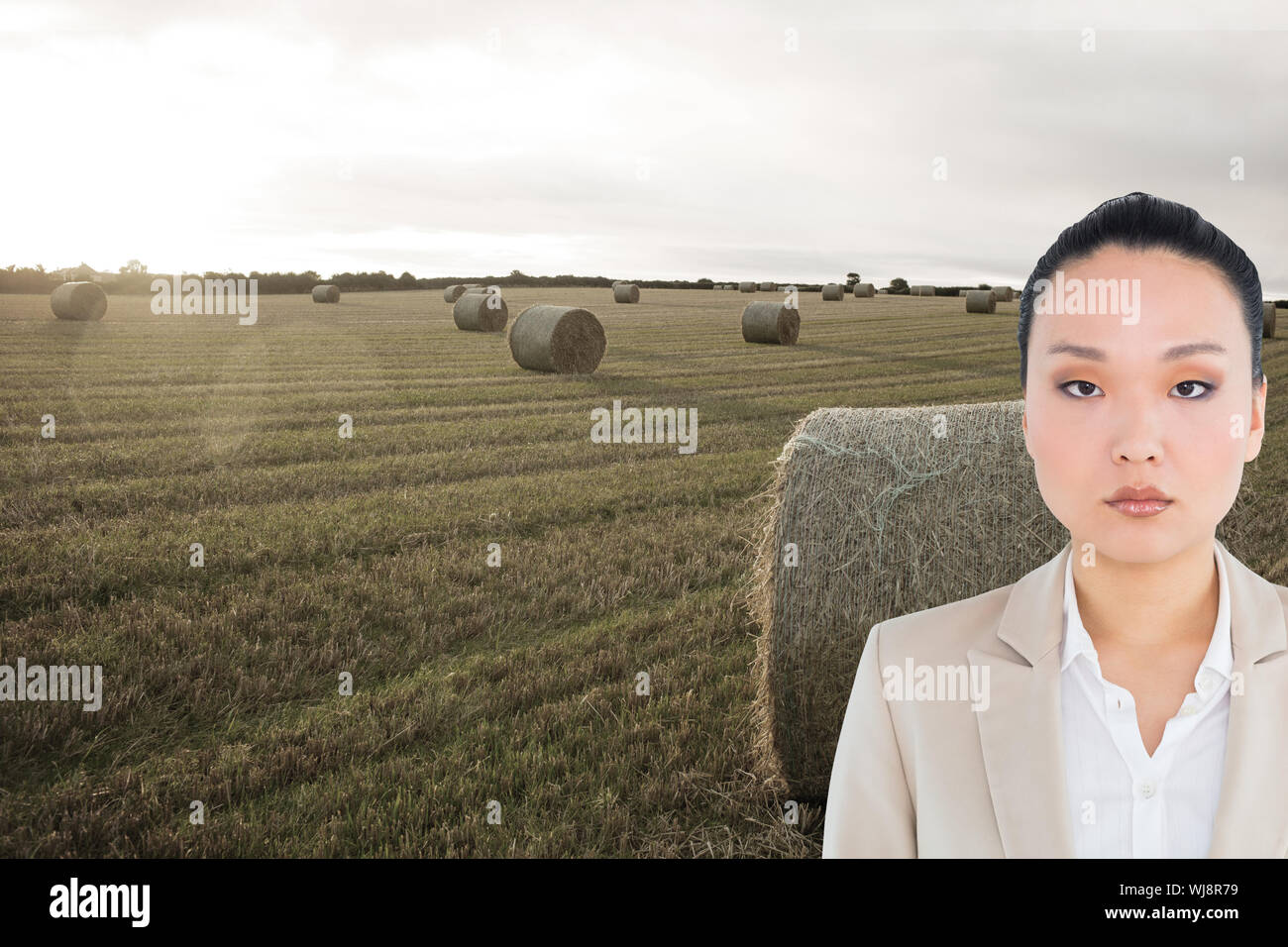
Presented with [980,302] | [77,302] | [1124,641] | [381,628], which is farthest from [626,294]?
[1124,641]

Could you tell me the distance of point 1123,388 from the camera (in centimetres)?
160

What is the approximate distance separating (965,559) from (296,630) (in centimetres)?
393

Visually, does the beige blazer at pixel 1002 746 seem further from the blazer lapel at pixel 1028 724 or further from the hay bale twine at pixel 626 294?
the hay bale twine at pixel 626 294

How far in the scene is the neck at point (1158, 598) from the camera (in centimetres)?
167

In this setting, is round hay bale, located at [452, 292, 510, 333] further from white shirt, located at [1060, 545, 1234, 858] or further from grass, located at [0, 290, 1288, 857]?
white shirt, located at [1060, 545, 1234, 858]

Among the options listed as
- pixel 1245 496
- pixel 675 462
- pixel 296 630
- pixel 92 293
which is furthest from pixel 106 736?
pixel 92 293

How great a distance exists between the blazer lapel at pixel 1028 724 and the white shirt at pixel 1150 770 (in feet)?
0.14

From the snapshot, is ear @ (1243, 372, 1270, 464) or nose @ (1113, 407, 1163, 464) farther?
ear @ (1243, 372, 1270, 464)

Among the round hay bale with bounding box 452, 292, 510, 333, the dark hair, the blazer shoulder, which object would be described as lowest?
the blazer shoulder

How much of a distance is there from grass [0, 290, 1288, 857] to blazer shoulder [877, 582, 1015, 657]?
2.26 meters

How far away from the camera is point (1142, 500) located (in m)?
1.55

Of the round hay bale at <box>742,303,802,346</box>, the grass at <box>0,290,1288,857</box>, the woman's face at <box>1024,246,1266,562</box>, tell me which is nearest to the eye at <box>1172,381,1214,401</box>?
the woman's face at <box>1024,246,1266,562</box>

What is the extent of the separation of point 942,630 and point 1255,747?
1.72 feet

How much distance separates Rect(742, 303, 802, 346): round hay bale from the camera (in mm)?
27328
